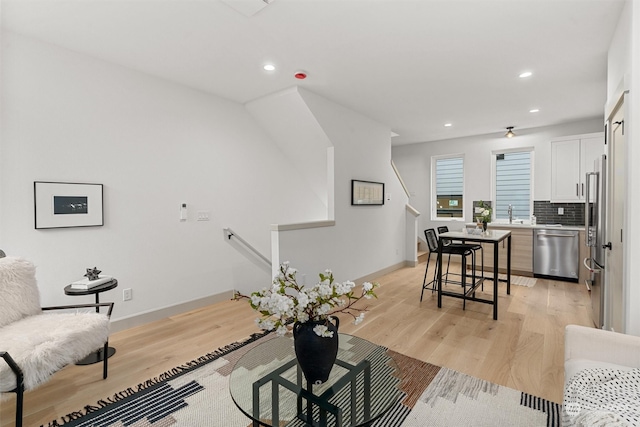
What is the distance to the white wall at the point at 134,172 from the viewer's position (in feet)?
8.40

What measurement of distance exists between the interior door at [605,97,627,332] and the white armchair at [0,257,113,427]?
11.4ft

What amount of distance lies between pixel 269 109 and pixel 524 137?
15.6ft

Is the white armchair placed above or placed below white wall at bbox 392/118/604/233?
below

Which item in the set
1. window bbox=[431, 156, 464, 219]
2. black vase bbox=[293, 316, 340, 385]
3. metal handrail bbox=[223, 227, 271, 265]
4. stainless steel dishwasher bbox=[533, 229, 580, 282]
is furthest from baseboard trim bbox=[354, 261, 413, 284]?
black vase bbox=[293, 316, 340, 385]

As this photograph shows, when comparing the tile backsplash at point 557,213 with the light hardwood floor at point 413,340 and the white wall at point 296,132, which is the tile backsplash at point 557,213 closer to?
the light hardwood floor at point 413,340

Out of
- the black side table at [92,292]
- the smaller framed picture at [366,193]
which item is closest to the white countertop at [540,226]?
the smaller framed picture at [366,193]

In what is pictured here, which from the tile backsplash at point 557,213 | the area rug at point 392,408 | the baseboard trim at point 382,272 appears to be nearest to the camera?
the area rug at point 392,408

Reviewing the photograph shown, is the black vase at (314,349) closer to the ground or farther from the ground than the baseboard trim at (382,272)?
farther from the ground

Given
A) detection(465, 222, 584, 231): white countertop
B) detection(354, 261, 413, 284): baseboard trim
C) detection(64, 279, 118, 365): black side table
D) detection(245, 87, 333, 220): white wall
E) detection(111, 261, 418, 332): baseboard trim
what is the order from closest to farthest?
1. detection(64, 279, 118, 365): black side table
2. detection(111, 261, 418, 332): baseboard trim
3. detection(245, 87, 333, 220): white wall
4. detection(354, 261, 413, 284): baseboard trim
5. detection(465, 222, 584, 231): white countertop

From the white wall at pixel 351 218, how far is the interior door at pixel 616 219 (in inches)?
108

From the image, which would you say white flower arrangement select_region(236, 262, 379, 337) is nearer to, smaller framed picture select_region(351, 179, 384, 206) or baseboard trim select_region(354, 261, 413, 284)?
smaller framed picture select_region(351, 179, 384, 206)

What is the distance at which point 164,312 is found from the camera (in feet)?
11.3

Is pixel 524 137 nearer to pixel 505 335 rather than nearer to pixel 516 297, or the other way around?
pixel 516 297

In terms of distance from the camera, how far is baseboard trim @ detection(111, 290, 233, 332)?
3123mm
